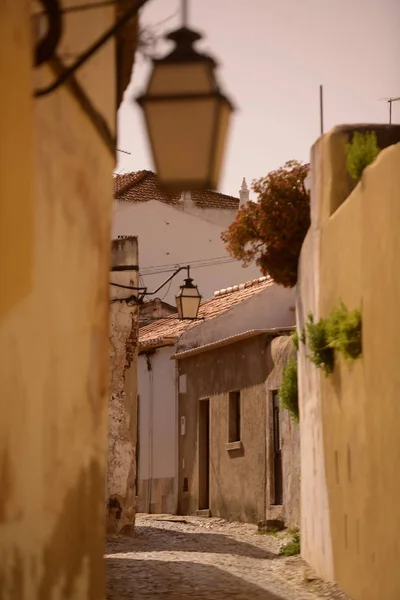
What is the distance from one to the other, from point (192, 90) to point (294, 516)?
1278 cm

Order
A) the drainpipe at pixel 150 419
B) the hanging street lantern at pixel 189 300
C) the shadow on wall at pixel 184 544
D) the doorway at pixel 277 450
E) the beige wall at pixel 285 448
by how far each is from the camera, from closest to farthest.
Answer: the shadow on wall at pixel 184 544
the beige wall at pixel 285 448
the doorway at pixel 277 450
the hanging street lantern at pixel 189 300
the drainpipe at pixel 150 419

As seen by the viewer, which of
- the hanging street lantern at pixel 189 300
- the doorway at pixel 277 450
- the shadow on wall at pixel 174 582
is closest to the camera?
the shadow on wall at pixel 174 582

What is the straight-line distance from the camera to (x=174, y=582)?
11.8m

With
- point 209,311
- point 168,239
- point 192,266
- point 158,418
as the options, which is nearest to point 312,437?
point 209,311

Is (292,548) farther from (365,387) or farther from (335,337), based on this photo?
(365,387)

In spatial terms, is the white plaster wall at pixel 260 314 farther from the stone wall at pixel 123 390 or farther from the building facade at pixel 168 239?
the building facade at pixel 168 239

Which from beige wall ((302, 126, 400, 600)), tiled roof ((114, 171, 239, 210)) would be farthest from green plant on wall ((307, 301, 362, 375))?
tiled roof ((114, 171, 239, 210))

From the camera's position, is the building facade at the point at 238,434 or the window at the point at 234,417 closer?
the building facade at the point at 238,434

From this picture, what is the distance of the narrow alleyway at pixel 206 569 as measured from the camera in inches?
439

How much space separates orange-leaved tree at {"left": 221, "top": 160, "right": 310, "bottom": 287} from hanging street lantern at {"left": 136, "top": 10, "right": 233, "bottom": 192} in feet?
35.5

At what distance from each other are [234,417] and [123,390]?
4.79 meters

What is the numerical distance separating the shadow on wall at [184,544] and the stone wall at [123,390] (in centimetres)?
67

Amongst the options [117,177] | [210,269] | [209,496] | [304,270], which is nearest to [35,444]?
[304,270]

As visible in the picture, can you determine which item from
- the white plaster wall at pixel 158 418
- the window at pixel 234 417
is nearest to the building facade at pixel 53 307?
the window at pixel 234 417
